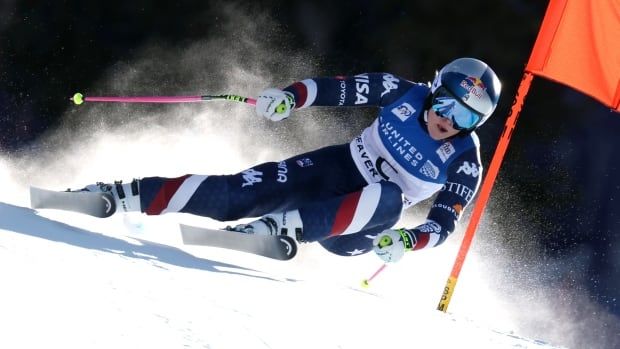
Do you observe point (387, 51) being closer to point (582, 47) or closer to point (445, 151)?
point (582, 47)

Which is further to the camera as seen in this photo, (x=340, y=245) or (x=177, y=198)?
(x=340, y=245)

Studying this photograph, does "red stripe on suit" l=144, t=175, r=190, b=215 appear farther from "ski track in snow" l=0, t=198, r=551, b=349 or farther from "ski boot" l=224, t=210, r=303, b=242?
"ski boot" l=224, t=210, r=303, b=242

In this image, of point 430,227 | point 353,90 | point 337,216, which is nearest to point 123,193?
point 337,216

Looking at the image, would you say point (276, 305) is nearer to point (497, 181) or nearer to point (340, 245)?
point (340, 245)

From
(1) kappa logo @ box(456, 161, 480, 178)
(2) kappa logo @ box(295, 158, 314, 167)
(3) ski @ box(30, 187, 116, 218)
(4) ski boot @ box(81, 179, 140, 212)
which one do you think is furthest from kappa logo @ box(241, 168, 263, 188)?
(1) kappa logo @ box(456, 161, 480, 178)

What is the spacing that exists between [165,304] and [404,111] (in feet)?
8.12

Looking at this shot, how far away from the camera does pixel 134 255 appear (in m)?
3.36

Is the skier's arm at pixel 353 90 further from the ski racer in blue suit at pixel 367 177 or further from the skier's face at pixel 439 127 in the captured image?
the skier's face at pixel 439 127

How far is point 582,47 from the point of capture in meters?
5.93

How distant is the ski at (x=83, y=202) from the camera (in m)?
3.80

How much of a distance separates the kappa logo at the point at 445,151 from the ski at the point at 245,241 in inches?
46.2

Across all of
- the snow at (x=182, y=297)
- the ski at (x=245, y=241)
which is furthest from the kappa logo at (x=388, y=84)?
the ski at (x=245, y=241)

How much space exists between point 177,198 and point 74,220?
1.89 ft

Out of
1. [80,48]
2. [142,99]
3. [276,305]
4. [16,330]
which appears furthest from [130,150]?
[16,330]
